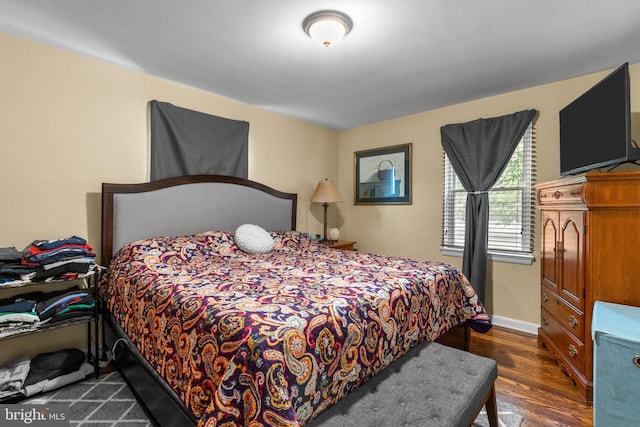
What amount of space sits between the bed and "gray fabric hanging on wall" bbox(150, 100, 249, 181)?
0.17 m

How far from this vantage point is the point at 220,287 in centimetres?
166

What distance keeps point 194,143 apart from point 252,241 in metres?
1.17

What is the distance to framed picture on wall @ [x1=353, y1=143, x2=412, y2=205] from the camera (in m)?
4.01

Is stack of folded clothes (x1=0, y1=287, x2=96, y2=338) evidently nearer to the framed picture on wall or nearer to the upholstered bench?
the upholstered bench

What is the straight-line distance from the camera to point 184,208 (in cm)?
296

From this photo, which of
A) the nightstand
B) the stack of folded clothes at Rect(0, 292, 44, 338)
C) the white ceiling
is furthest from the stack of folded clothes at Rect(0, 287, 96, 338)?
the nightstand

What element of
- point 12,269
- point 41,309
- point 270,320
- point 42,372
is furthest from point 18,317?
point 270,320

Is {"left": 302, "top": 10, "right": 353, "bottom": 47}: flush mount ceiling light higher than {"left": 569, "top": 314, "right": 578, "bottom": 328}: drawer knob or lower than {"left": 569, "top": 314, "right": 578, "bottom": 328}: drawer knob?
higher

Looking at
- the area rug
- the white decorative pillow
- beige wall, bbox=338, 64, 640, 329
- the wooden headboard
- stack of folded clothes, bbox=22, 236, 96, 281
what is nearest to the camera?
the area rug

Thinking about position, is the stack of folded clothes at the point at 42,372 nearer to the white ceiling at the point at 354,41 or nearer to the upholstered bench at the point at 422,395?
the upholstered bench at the point at 422,395

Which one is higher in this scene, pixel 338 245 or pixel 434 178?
pixel 434 178

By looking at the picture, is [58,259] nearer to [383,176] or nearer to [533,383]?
[533,383]

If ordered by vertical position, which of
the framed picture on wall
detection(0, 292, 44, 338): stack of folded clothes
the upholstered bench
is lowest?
the upholstered bench

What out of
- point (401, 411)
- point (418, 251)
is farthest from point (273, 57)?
point (418, 251)
